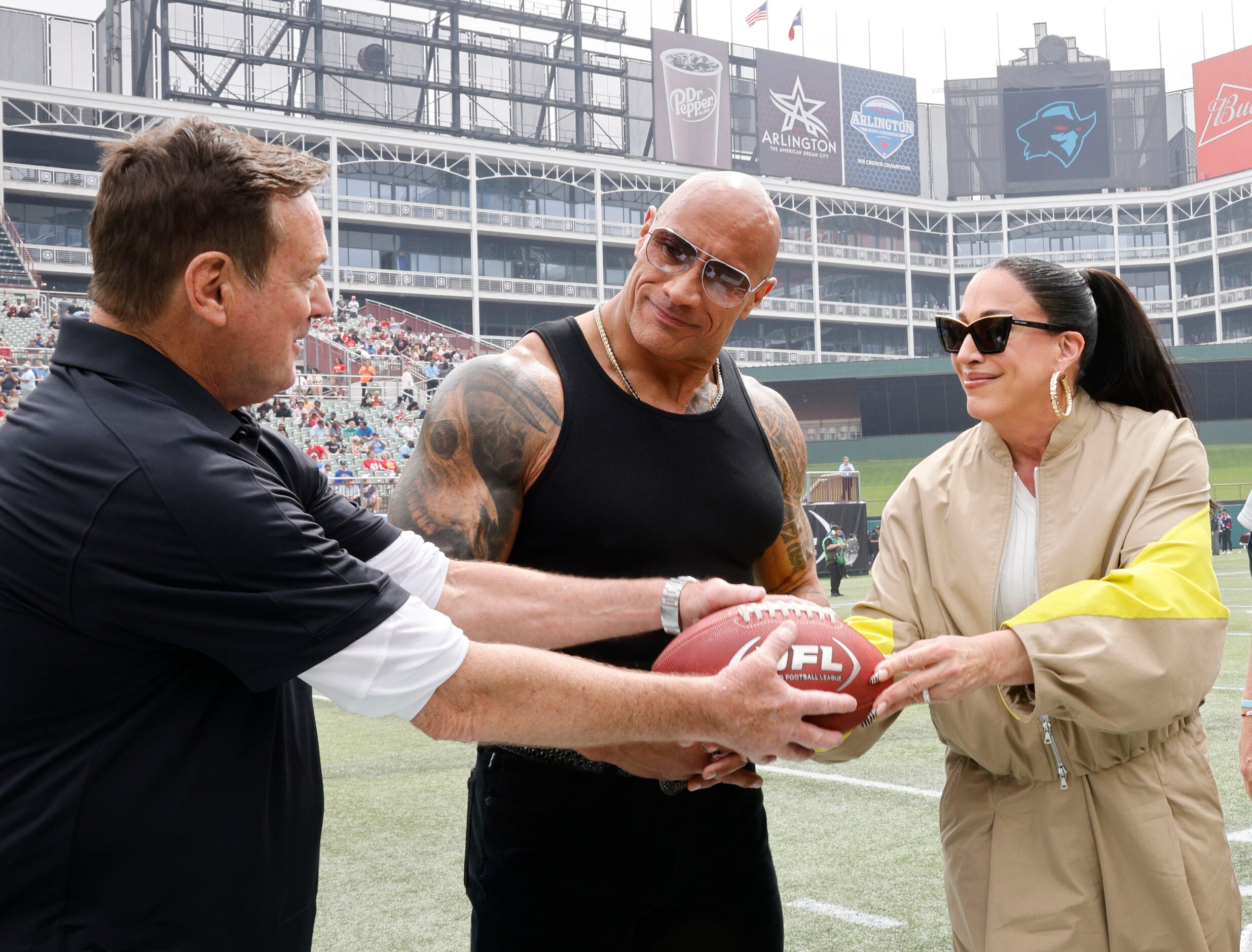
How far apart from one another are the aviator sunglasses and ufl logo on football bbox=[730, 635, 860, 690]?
0.87m

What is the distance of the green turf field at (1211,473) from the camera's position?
111 feet

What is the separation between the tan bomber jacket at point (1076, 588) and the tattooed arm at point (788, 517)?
0.31m

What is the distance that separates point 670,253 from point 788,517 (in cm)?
80

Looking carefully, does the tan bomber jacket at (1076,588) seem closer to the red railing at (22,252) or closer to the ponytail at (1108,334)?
the ponytail at (1108,334)

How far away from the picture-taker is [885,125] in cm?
6084

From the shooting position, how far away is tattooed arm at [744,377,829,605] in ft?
10.0

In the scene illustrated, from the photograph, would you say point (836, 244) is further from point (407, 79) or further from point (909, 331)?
point (407, 79)

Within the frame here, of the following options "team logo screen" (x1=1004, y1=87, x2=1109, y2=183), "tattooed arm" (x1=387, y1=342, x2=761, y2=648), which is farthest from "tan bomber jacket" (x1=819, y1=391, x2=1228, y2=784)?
"team logo screen" (x1=1004, y1=87, x2=1109, y2=183)

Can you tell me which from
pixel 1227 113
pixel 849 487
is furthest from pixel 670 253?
pixel 1227 113

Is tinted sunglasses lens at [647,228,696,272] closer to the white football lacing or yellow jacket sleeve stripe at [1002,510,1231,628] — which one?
the white football lacing

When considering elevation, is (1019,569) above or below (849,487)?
below

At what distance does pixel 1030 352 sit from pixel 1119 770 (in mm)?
943

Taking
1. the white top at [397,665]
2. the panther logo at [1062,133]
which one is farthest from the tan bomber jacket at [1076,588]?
the panther logo at [1062,133]

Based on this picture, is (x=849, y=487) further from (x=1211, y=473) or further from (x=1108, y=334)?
(x=1108, y=334)
